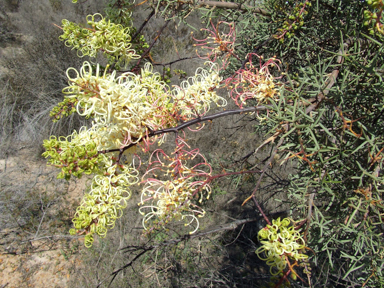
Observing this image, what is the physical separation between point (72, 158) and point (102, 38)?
51 centimetres

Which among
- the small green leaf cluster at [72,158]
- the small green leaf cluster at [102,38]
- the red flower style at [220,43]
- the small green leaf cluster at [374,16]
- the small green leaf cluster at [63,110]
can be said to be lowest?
the small green leaf cluster at [63,110]

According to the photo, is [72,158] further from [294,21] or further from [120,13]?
[294,21]

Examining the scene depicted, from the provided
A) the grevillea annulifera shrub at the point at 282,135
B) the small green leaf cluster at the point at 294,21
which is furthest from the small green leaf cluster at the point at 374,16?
the small green leaf cluster at the point at 294,21

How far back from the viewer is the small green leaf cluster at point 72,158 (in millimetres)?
560

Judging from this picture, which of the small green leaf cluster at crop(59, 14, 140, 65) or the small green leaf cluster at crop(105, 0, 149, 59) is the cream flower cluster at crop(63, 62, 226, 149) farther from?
the small green leaf cluster at crop(105, 0, 149, 59)

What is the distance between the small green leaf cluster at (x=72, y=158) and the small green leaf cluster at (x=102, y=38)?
0.43m

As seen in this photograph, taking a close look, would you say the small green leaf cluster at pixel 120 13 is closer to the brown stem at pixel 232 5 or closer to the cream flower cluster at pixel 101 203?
the brown stem at pixel 232 5

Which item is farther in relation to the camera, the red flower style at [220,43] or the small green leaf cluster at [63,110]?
the red flower style at [220,43]

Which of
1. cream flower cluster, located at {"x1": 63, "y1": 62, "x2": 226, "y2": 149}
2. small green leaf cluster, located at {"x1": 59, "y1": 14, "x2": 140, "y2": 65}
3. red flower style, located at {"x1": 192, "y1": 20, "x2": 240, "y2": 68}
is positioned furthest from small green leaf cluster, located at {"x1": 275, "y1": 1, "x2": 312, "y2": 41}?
small green leaf cluster, located at {"x1": 59, "y1": 14, "x2": 140, "y2": 65}

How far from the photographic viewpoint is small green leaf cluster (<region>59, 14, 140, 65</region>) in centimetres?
85

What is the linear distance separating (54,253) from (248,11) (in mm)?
2886

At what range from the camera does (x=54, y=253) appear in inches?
100.0

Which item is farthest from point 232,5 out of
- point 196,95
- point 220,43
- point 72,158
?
point 72,158

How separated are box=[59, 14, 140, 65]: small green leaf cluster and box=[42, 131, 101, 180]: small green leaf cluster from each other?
0.43m
